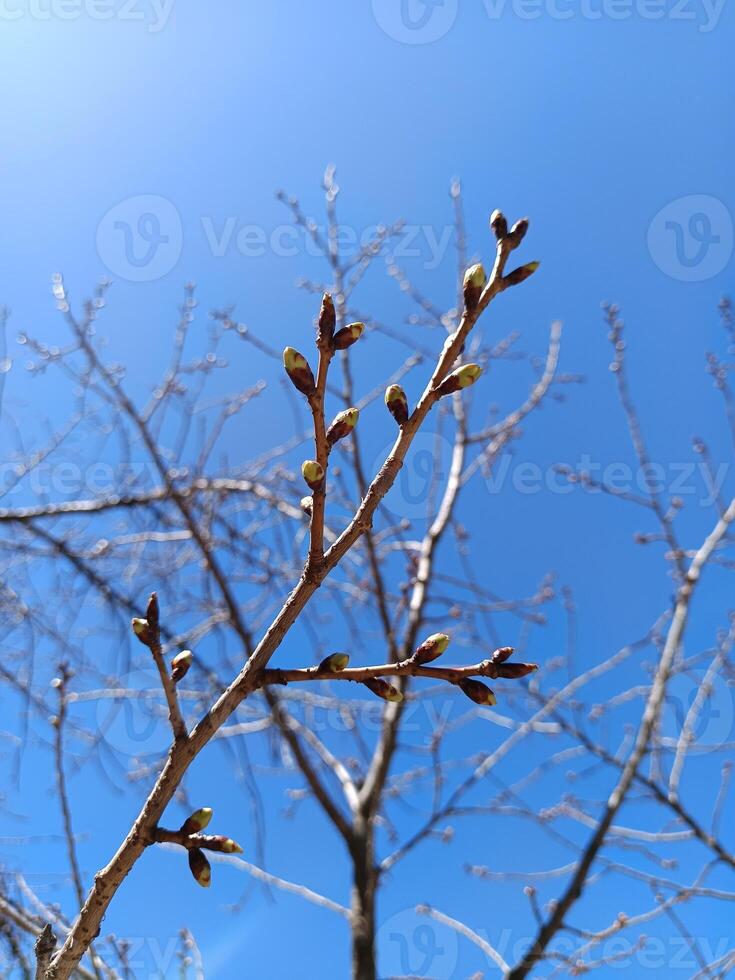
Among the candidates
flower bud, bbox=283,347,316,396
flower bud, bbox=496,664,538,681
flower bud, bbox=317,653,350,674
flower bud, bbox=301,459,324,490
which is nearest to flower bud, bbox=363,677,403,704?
flower bud, bbox=317,653,350,674

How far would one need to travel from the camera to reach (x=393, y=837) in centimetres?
430

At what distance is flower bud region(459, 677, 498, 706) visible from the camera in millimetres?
944

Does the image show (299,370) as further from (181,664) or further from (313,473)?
(181,664)

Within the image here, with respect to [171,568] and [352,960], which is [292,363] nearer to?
[352,960]

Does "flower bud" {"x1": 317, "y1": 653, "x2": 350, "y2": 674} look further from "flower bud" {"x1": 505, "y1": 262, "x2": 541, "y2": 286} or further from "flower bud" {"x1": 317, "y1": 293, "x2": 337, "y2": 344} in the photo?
"flower bud" {"x1": 505, "y1": 262, "x2": 541, "y2": 286}

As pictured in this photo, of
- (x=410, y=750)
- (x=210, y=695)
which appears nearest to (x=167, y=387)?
(x=210, y=695)

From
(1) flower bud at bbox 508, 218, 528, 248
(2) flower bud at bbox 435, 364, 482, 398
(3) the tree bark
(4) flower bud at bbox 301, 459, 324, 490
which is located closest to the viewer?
(4) flower bud at bbox 301, 459, 324, 490

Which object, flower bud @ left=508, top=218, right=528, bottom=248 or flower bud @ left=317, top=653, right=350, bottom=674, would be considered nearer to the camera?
flower bud @ left=317, top=653, right=350, bottom=674

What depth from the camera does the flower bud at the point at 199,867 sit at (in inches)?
37.1

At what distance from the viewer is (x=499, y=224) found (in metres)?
1.18

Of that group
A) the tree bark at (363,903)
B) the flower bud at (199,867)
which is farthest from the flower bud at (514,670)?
the tree bark at (363,903)

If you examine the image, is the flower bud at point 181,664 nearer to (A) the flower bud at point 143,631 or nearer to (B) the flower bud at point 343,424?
(A) the flower bud at point 143,631

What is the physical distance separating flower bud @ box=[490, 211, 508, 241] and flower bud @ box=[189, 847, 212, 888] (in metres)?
1.03

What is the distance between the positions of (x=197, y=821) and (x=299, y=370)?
643mm
